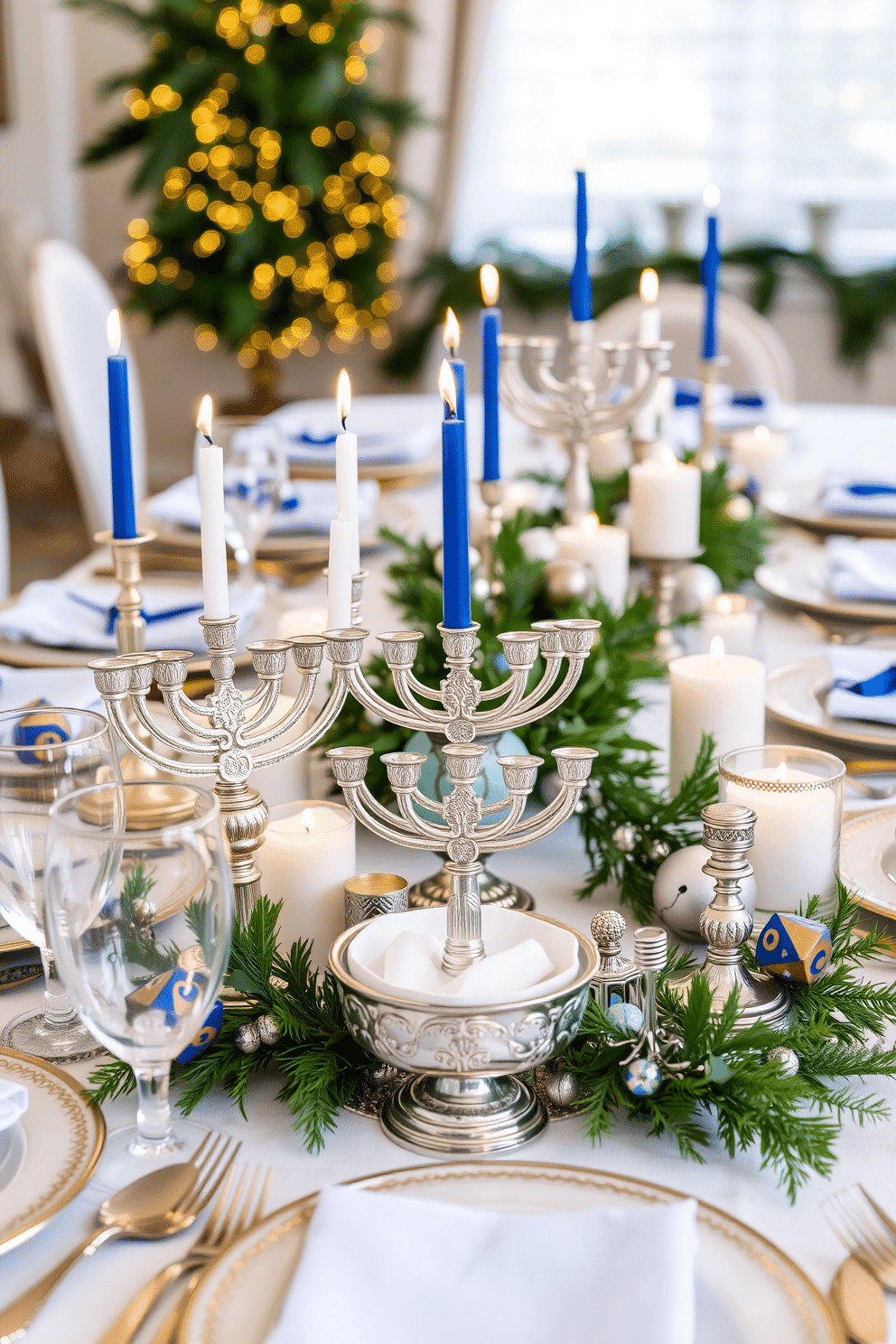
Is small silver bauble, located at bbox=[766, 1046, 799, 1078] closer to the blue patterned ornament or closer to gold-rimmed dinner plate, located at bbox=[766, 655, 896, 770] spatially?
the blue patterned ornament

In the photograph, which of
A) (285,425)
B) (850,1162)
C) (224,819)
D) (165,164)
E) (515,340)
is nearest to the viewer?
(850,1162)

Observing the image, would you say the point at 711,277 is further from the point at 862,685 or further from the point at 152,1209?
the point at 152,1209

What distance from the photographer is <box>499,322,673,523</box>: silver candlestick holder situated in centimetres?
144

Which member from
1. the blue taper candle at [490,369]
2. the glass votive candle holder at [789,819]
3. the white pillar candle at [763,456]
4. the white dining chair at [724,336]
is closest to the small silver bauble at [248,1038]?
the glass votive candle holder at [789,819]

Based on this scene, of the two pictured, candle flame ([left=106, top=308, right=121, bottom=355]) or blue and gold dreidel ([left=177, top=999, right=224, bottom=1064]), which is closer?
blue and gold dreidel ([left=177, top=999, right=224, bottom=1064])

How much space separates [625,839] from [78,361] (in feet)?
6.10

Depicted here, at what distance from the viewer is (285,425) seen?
234cm

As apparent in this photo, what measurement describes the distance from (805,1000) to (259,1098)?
28 centimetres

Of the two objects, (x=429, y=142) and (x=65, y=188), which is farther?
(x=65, y=188)

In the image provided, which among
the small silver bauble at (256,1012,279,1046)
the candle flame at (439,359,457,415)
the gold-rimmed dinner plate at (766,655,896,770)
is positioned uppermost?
the candle flame at (439,359,457,415)

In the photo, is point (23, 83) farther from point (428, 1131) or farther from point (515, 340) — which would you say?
point (428, 1131)

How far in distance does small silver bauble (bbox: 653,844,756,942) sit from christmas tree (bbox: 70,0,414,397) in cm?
383

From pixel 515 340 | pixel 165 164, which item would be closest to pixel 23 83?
pixel 165 164

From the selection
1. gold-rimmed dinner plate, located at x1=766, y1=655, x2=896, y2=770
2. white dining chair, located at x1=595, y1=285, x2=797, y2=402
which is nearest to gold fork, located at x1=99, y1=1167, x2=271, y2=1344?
gold-rimmed dinner plate, located at x1=766, y1=655, x2=896, y2=770
